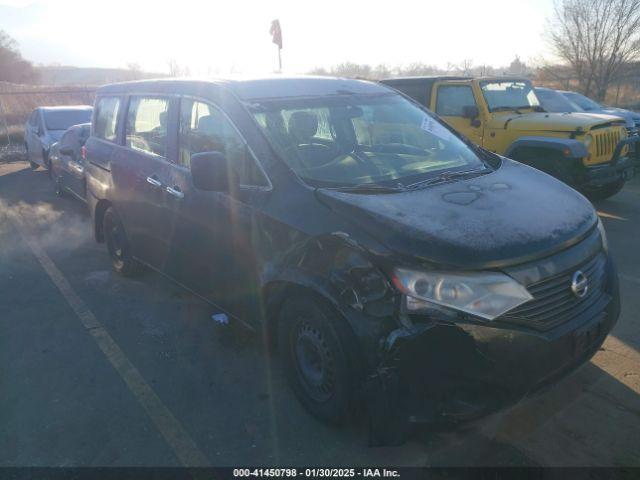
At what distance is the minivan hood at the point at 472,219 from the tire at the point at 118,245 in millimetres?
3009

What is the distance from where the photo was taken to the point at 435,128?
13.0ft

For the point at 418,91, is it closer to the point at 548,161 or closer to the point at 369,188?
the point at 548,161

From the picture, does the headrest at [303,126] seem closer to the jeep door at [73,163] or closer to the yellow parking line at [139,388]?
the yellow parking line at [139,388]

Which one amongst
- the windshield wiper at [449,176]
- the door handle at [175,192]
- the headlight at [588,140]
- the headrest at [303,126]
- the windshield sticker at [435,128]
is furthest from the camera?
the headlight at [588,140]

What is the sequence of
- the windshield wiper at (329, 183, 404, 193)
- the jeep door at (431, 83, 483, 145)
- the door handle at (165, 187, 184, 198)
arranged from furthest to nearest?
the jeep door at (431, 83, 483, 145)
the door handle at (165, 187, 184, 198)
the windshield wiper at (329, 183, 404, 193)

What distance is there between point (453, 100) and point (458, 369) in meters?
6.62

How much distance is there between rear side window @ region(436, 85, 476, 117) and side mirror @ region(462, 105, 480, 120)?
0.16m

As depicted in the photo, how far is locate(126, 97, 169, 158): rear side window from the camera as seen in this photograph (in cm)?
404

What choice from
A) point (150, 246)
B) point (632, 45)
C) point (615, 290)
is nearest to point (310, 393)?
point (615, 290)

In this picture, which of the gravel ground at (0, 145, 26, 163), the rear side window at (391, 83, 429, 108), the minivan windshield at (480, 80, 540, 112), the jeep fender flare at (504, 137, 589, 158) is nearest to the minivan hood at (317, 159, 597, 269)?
the jeep fender flare at (504, 137, 589, 158)

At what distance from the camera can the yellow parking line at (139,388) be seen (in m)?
2.84

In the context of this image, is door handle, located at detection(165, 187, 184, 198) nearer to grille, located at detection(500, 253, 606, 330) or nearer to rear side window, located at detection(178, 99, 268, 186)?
rear side window, located at detection(178, 99, 268, 186)

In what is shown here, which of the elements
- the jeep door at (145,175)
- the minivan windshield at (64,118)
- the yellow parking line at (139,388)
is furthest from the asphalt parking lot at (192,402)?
the minivan windshield at (64,118)

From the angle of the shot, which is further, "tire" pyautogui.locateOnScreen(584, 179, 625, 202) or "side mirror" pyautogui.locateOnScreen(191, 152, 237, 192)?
"tire" pyautogui.locateOnScreen(584, 179, 625, 202)
